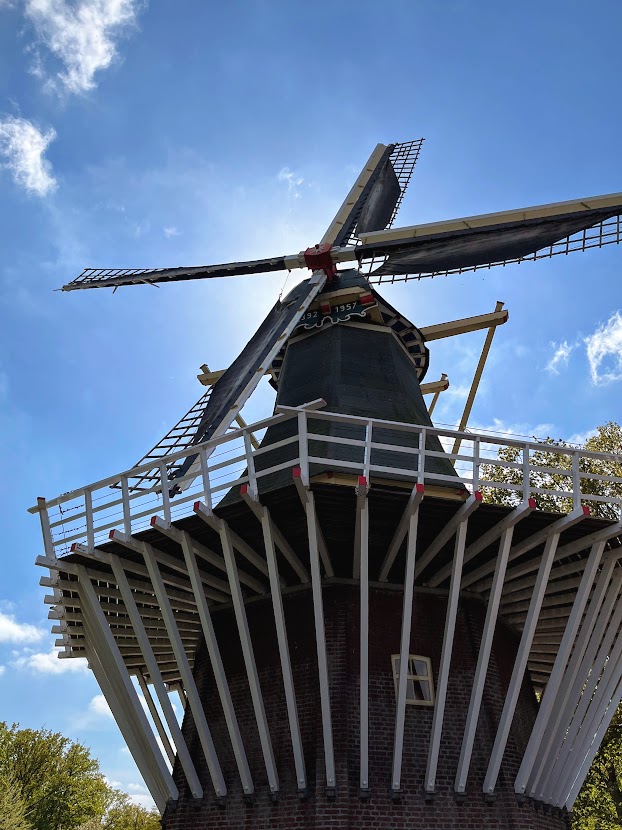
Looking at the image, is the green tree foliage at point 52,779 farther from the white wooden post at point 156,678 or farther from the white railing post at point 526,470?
the white railing post at point 526,470

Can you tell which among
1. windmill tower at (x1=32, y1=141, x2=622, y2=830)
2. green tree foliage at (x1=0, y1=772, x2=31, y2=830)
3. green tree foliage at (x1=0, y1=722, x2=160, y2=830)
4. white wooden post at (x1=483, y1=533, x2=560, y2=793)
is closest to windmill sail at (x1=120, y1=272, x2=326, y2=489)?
windmill tower at (x1=32, y1=141, x2=622, y2=830)

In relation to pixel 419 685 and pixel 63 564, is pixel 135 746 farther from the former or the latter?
pixel 419 685

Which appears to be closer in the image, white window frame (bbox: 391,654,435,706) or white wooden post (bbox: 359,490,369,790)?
white wooden post (bbox: 359,490,369,790)

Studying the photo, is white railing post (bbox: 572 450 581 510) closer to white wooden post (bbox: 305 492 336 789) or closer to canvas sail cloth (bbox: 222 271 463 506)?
canvas sail cloth (bbox: 222 271 463 506)

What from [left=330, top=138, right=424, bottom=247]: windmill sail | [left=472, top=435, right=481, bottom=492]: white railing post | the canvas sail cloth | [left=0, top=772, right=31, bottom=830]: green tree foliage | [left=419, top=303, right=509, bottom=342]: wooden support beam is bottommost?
[left=0, top=772, right=31, bottom=830]: green tree foliage

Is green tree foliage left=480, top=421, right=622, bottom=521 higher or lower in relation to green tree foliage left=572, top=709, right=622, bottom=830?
higher

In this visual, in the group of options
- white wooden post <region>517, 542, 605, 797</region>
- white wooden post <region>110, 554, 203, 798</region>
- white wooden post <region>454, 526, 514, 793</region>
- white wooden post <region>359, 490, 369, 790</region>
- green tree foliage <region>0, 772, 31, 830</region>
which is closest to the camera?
white wooden post <region>359, 490, 369, 790</region>

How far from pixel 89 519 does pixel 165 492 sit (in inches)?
48.9

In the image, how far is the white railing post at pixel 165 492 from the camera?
9.30 m

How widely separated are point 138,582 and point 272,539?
294 centimetres

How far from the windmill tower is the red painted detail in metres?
3.32

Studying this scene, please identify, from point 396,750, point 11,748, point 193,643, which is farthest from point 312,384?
point 11,748

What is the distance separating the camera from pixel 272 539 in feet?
29.9

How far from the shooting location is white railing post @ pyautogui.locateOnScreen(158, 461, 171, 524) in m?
9.30
